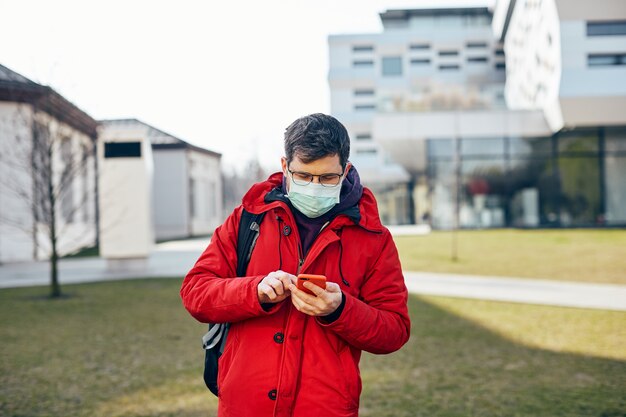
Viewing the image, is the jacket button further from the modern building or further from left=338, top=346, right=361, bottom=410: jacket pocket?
the modern building

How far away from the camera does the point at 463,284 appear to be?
47.3ft

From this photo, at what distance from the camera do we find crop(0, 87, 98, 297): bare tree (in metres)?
13.9

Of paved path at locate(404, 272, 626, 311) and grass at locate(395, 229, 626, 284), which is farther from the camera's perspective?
grass at locate(395, 229, 626, 284)

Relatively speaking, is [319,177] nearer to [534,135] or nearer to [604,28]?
[604,28]

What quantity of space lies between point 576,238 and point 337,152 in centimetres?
2622

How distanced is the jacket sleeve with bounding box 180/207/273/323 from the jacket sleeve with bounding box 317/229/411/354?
0.93 ft

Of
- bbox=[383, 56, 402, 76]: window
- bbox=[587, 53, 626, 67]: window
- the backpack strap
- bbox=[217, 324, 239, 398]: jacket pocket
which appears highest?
bbox=[383, 56, 402, 76]: window

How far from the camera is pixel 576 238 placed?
26516 mm

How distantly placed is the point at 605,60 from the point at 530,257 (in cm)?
1857

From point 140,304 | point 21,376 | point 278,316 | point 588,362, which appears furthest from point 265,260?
point 140,304

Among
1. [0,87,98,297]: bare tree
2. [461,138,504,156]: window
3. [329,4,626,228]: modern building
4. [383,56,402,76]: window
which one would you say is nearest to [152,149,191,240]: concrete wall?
[0,87,98,297]: bare tree

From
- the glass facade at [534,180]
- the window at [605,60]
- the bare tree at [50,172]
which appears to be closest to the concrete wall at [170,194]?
the bare tree at [50,172]

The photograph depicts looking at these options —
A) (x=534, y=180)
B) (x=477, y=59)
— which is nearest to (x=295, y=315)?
(x=534, y=180)

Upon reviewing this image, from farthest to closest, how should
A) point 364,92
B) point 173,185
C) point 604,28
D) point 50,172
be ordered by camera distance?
point 364,92
point 173,185
point 604,28
point 50,172
